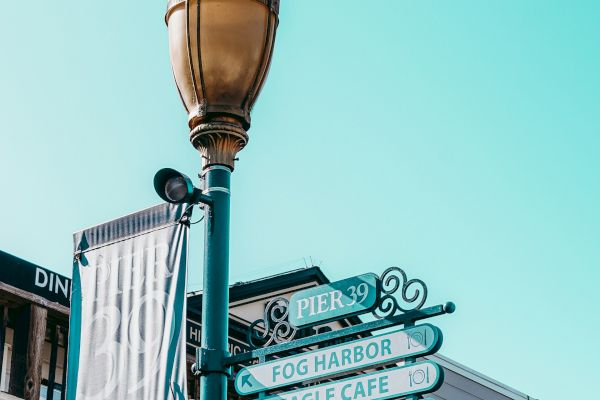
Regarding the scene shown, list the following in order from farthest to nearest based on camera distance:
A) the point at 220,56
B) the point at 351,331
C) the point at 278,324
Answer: the point at 220,56 → the point at 278,324 → the point at 351,331

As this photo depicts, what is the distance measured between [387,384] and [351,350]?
356 millimetres

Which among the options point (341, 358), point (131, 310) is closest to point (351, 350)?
point (341, 358)

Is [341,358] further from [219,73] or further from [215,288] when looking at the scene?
[219,73]

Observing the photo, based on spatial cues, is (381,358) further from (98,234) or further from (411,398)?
(98,234)

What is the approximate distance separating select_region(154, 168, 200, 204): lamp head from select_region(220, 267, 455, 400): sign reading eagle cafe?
881 mm

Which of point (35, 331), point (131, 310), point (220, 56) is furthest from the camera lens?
point (35, 331)

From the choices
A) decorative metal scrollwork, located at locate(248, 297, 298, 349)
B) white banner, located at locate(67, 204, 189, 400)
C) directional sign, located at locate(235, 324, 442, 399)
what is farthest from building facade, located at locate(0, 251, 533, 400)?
directional sign, located at locate(235, 324, 442, 399)

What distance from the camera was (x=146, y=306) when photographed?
770 cm

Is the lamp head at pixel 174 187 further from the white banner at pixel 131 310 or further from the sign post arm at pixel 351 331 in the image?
the sign post arm at pixel 351 331

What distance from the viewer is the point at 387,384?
699cm

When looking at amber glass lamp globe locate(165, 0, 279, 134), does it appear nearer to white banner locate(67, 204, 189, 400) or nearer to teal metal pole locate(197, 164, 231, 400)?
teal metal pole locate(197, 164, 231, 400)

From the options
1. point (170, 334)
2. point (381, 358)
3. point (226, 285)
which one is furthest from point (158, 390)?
point (381, 358)

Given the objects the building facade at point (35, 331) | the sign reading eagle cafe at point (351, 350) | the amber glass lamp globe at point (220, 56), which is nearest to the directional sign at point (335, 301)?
the sign reading eagle cafe at point (351, 350)

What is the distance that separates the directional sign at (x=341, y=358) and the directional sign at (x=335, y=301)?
0.21 metres
